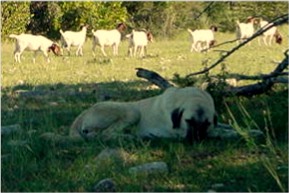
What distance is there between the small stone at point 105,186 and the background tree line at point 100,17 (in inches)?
1034

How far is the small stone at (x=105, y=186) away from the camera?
16.6ft

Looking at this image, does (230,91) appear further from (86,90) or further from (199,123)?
(86,90)

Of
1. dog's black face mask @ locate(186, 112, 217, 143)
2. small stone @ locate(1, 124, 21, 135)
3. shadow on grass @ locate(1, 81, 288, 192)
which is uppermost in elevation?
dog's black face mask @ locate(186, 112, 217, 143)

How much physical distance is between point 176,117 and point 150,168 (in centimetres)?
135

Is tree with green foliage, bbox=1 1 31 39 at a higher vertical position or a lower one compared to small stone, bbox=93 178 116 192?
lower

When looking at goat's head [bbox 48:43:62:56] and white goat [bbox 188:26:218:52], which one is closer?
goat's head [bbox 48:43:62:56]

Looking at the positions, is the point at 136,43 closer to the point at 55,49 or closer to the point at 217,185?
the point at 55,49

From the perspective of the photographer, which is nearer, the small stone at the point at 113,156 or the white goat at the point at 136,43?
the small stone at the point at 113,156

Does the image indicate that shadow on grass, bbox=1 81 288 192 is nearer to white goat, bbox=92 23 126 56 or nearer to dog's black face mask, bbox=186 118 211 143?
dog's black face mask, bbox=186 118 211 143

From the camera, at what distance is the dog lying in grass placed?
657cm

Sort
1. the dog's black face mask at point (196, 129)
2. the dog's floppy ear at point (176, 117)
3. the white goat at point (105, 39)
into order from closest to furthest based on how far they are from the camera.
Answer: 1. the dog's black face mask at point (196, 129)
2. the dog's floppy ear at point (176, 117)
3. the white goat at point (105, 39)

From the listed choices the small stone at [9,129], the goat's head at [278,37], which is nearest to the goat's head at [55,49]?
the goat's head at [278,37]

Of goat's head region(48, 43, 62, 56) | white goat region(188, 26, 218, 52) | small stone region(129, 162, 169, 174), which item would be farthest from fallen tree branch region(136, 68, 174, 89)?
white goat region(188, 26, 218, 52)

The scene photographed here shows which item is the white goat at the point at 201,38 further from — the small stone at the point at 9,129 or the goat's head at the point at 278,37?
the small stone at the point at 9,129
